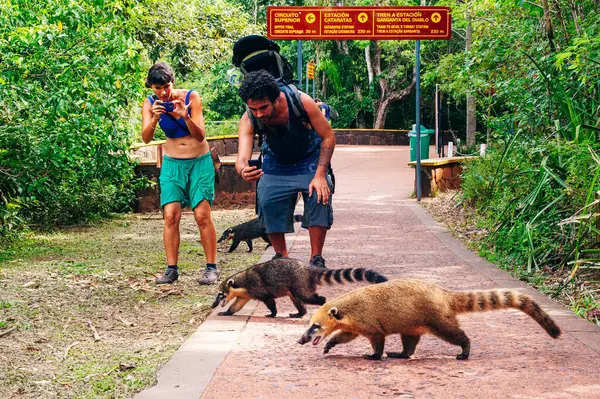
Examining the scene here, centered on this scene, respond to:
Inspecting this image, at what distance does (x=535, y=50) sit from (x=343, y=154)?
71.9 feet

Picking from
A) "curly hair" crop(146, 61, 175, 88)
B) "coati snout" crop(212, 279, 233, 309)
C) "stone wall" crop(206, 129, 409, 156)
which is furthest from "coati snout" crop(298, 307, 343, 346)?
"stone wall" crop(206, 129, 409, 156)

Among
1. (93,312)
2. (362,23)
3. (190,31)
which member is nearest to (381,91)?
(190,31)

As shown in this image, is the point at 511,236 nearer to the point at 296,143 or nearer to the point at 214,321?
the point at 296,143

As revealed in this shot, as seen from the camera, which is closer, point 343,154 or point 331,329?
point 331,329

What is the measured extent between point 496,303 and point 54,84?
6032 millimetres

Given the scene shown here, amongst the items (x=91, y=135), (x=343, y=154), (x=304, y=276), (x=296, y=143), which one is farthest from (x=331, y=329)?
(x=343, y=154)

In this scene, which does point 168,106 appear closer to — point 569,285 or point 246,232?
point 246,232

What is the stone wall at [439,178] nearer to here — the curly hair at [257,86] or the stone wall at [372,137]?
the curly hair at [257,86]

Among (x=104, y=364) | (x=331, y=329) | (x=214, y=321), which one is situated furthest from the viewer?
(x=214, y=321)

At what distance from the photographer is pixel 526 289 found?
23.4ft

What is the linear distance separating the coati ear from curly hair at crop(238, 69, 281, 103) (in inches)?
74.1

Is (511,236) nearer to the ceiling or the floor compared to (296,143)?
nearer to the floor

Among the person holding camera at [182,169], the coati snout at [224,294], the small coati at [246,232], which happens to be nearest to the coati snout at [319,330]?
the coati snout at [224,294]

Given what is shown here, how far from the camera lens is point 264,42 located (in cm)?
737
